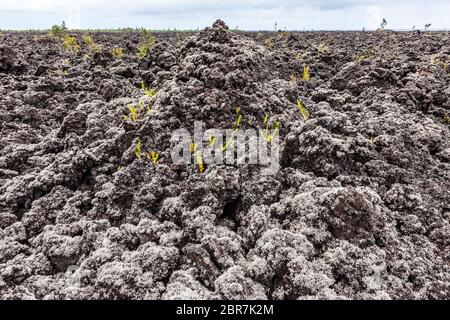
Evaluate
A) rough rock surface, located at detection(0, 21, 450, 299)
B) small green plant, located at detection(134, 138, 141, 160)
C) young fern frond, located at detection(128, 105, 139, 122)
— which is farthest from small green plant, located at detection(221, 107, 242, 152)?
young fern frond, located at detection(128, 105, 139, 122)

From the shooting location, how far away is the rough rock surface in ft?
7.17

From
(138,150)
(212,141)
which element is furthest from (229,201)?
(138,150)

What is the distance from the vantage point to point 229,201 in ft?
8.89

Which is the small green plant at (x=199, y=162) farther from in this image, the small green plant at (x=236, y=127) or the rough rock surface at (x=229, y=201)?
the small green plant at (x=236, y=127)

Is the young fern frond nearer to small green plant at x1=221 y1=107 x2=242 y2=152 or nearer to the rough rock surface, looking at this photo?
the rough rock surface

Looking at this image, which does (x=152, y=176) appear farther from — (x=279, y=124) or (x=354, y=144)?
(x=354, y=144)

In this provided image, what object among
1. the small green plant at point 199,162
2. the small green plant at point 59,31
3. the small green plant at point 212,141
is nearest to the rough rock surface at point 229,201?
the small green plant at point 199,162

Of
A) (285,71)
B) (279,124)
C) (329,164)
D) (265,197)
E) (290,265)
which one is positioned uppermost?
(285,71)

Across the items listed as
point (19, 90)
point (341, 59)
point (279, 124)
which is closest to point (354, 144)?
point (279, 124)

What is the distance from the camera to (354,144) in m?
3.04

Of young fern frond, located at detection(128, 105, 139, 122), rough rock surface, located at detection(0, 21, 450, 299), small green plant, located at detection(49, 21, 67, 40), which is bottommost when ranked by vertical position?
rough rock surface, located at detection(0, 21, 450, 299)

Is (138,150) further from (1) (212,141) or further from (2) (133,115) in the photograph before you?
(1) (212,141)

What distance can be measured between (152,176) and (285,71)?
3.47 metres
